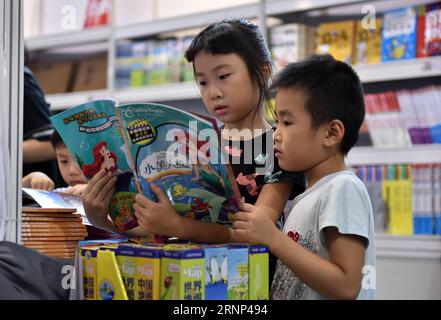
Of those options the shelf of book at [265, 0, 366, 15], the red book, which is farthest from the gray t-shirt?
the shelf of book at [265, 0, 366, 15]

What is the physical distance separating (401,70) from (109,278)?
9.59ft

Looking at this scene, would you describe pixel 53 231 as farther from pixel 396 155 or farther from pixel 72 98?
pixel 72 98

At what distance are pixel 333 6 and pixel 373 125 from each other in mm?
747

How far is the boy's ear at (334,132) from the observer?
144 centimetres

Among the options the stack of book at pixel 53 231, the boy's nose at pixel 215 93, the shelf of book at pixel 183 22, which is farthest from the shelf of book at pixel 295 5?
the stack of book at pixel 53 231

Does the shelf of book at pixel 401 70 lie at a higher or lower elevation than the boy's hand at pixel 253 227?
higher

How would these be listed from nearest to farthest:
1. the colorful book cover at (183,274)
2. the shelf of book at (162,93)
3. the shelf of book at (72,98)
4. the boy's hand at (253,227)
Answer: the colorful book cover at (183,274) → the boy's hand at (253,227) → the shelf of book at (162,93) → the shelf of book at (72,98)

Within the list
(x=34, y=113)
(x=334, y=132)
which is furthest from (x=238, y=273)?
(x=34, y=113)

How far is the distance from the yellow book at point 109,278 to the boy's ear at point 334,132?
511 millimetres

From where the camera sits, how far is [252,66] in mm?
1682

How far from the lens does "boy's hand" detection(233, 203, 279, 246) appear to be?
129 centimetres

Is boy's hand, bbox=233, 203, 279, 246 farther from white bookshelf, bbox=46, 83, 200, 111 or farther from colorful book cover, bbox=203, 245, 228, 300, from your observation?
white bookshelf, bbox=46, 83, 200, 111

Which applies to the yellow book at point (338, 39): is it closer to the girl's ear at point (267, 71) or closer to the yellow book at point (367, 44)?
the yellow book at point (367, 44)
